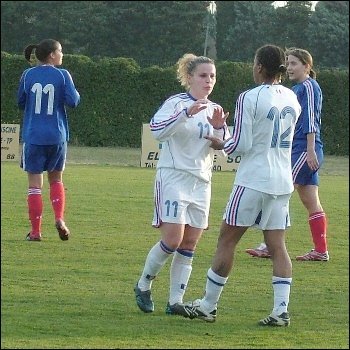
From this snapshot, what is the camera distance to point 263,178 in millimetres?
7082

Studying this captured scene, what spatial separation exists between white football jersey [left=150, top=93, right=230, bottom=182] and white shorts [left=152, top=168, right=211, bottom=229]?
0.05 m

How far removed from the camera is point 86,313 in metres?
7.17

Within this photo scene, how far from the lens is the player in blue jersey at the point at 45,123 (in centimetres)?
1086

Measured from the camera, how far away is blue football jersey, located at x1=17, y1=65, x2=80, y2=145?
35.6ft

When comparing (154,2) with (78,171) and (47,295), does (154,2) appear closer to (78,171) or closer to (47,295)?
(78,171)

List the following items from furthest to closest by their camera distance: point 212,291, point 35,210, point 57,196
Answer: point 57,196 < point 35,210 < point 212,291

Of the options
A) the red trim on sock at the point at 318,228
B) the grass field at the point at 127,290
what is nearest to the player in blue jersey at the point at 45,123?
the grass field at the point at 127,290

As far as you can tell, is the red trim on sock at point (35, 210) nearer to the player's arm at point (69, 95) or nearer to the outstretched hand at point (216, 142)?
the player's arm at point (69, 95)

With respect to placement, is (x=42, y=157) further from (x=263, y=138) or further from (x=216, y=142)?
(x=263, y=138)

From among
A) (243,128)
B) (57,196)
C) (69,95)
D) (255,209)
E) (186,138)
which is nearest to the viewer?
(243,128)

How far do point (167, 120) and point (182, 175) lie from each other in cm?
40

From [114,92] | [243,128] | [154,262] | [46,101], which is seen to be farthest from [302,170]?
[114,92]

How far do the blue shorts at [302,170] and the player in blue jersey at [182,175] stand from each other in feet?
9.41

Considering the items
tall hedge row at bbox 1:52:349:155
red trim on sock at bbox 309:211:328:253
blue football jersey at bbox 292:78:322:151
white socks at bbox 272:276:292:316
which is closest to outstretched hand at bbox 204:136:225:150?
white socks at bbox 272:276:292:316
